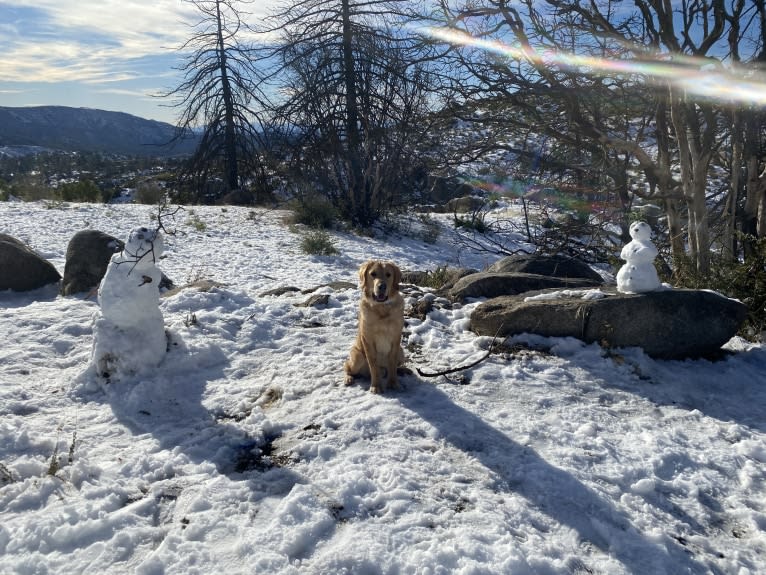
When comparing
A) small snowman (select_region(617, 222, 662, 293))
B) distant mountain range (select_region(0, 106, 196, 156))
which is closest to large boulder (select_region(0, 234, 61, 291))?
small snowman (select_region(617, 222, 662, 293))

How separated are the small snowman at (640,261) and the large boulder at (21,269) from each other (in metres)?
7.27

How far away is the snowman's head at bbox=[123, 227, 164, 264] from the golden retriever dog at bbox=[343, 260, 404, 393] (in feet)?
5.91

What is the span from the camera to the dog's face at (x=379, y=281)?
11.7ft

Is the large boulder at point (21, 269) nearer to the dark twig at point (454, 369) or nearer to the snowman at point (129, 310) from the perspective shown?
the snowman at point (129, 310)

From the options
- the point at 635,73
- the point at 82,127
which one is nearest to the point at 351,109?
the point at 635,73

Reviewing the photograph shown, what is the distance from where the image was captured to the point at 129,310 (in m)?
4.07

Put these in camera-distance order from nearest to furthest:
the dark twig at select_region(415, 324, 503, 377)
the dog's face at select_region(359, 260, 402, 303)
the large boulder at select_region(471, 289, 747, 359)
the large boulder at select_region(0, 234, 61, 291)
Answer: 1. the dog's face at select_region(359, 260, 402, 303)
2. the dark twig at select_region(415, 324, 503, 377)
3. the large boulder at select_region(471, 289, 747, 359)
4. the large boulder at select_region(0, 234, 61, 291)

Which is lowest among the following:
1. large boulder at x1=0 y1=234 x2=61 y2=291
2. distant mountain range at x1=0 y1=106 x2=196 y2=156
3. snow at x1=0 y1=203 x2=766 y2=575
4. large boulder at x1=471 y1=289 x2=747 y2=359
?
snow at x1=0 y1=203 x2=766 y2=575

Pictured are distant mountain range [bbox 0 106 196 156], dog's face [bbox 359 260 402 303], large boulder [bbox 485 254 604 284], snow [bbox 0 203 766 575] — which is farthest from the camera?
distant mountain range [bbox 0 106 196 156]

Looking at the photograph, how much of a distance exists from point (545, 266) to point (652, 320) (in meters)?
2.95

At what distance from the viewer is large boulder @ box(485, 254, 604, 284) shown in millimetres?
7133

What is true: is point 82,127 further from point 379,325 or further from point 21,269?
point 379,325

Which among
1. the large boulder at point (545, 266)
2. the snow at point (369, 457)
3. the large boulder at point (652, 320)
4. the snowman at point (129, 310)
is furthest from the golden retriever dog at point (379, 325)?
the large boulder at point (545, 266)

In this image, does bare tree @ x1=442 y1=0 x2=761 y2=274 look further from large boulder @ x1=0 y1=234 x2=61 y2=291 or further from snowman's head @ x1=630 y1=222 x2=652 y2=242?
large boulder @ x1=0 y1=234 x2=61 y2=291
